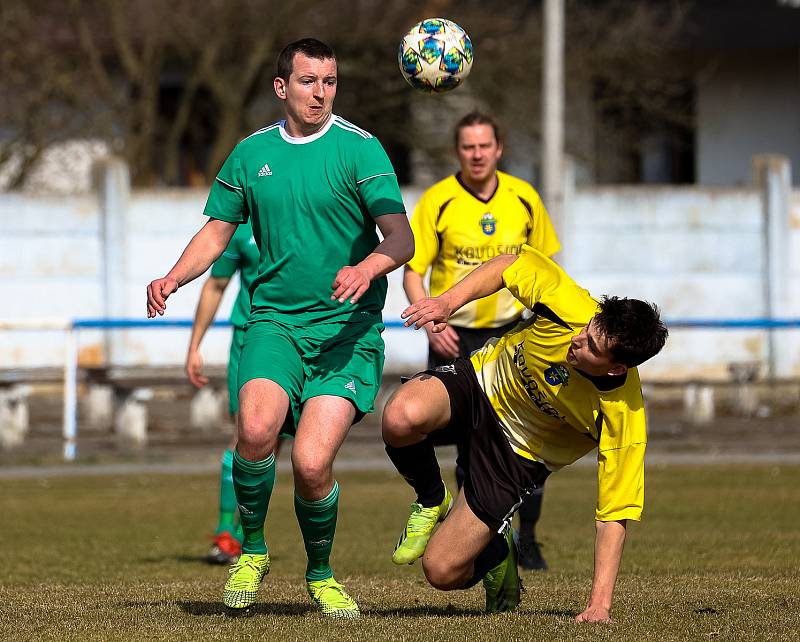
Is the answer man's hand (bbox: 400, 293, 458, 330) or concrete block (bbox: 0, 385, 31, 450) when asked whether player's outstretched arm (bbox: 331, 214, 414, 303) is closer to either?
man's hand (bbox: 400, 293, 458, 330)

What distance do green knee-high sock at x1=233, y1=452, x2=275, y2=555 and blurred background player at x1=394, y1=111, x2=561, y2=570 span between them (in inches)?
91.4

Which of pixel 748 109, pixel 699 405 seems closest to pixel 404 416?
pixel 699 405

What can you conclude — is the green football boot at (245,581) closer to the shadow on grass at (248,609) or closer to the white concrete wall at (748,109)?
the shadow on grass at (248,609)

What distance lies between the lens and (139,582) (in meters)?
7.87

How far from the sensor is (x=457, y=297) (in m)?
6.13

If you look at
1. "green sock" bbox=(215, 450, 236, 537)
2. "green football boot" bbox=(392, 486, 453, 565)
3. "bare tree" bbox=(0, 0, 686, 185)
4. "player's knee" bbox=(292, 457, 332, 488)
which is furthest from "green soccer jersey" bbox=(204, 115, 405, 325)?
"bare tree" bbox=(0, 0, 686, 185)

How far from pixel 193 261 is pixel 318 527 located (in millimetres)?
1271

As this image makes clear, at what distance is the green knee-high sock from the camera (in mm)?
6270

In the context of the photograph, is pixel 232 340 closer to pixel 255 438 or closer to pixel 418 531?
pixel 418 531

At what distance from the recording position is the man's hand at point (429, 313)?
589 centimetres

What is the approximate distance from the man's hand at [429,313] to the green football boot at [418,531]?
3.66 ft

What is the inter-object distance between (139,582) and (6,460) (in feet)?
24.2

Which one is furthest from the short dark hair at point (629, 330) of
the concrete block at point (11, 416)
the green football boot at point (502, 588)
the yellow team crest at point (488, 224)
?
the concrete block at point (11, 416)

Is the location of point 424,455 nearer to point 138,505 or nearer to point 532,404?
point 532,404
